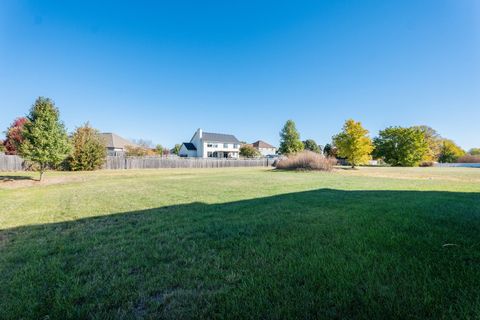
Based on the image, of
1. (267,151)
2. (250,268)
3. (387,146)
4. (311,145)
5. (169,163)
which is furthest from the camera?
(267,151)

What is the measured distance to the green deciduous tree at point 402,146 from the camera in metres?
40.0

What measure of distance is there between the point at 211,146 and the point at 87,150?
35330mm

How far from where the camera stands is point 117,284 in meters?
2.30

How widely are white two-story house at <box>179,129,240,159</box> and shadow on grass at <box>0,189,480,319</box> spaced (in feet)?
171

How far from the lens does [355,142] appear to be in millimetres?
30062

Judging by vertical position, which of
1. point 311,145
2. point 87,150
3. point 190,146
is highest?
point 311,145

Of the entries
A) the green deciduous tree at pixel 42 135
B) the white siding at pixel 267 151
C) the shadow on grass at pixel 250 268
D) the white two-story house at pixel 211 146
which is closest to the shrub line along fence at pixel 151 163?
the green deciduous tree at pixel 42 135

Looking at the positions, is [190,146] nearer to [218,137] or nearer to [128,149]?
[218,137]

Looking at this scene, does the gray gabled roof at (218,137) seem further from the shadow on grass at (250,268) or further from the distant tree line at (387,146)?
the shadow on grass at (250,268)

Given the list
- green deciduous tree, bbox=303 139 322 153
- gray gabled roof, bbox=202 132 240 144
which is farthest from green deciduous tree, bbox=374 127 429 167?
gray gabled roof, bbox=202 132 240 144

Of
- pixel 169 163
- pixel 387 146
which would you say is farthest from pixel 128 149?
pixel 387 146

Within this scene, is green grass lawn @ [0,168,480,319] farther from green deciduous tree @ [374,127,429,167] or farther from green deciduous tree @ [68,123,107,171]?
green deciduous tree @ [374,127,429,167]

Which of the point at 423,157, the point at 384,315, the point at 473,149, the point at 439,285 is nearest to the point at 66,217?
the point at 384,315

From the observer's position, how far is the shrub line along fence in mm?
21016
